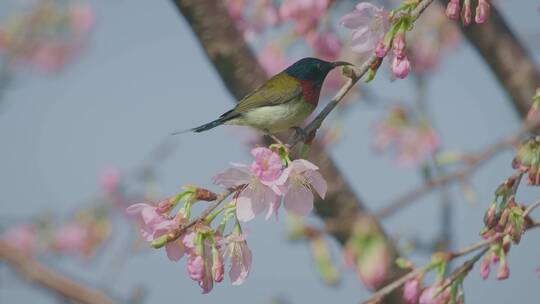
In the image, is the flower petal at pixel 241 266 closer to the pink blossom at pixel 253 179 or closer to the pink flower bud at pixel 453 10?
the pink blossom at pixel 253 179

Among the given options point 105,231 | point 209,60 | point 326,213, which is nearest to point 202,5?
point 209,60

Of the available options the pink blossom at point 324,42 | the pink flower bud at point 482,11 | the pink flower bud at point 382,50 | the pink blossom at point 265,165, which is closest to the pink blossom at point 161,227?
the pink blossom at point 265,165

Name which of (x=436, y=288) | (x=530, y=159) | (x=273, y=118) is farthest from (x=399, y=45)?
(x=273, y=118)

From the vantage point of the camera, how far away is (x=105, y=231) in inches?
270

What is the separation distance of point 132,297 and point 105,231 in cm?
397

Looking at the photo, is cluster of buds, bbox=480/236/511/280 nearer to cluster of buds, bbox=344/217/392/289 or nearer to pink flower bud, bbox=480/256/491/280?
pink flower bud, bbox=480/256/491/280

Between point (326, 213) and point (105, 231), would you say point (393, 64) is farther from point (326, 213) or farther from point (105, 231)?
point (105, 231)

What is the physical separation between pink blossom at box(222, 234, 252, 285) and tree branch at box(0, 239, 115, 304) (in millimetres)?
345

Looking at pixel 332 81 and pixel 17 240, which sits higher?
pixel 17 240

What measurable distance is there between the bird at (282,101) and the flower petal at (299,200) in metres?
1.18

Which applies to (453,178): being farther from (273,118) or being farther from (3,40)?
(3,40)

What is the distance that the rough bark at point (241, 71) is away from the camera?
2.86 metres

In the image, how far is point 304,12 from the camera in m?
3.82

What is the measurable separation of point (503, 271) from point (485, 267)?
5 cm
